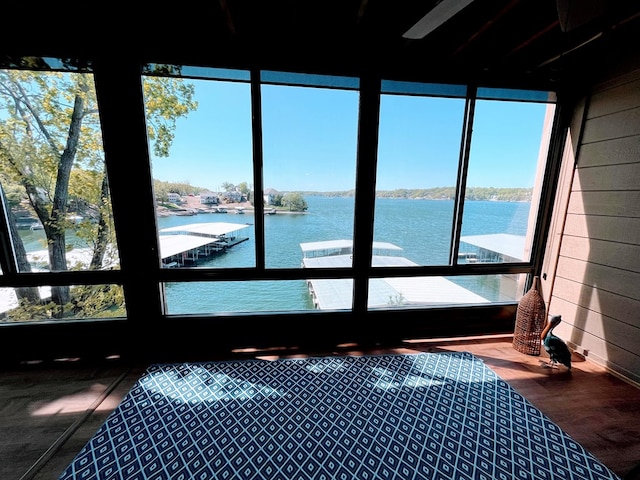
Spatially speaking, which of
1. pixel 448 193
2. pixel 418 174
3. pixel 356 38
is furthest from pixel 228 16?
pixel 448 193

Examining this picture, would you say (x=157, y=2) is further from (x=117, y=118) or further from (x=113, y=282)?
(x=113, y=282)

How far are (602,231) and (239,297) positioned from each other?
3.51 metres

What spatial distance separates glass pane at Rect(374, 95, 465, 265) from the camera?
2.65 metres

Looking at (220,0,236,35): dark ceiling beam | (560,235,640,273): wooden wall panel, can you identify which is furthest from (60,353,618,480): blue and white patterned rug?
(220,0,236,35): dark ceiling beam

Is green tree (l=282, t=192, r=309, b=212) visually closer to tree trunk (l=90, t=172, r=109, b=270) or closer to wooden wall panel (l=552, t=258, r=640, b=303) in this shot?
tree trunk (l=90, t=172, r=109, b=270)

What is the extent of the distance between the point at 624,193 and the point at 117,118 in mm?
4374

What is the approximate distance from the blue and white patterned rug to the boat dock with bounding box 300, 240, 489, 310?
2.34 ft

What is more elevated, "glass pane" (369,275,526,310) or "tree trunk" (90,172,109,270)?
"tree trunk" (90,172,109,270)

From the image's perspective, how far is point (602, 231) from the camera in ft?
8.16

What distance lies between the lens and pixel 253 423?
5.90ft

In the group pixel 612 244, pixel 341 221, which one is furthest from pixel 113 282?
pixel 612 244

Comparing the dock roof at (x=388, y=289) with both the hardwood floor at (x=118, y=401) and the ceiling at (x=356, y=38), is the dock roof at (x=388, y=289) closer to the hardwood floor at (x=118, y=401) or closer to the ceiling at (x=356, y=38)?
the hardwood floor at (x=118, y=401)

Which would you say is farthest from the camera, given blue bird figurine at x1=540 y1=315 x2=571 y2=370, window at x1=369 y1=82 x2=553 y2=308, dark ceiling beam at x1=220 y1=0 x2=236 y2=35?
window at x1=369 y1=82 x2=553 y2=308

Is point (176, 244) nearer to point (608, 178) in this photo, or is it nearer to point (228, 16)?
point (228, 16)
